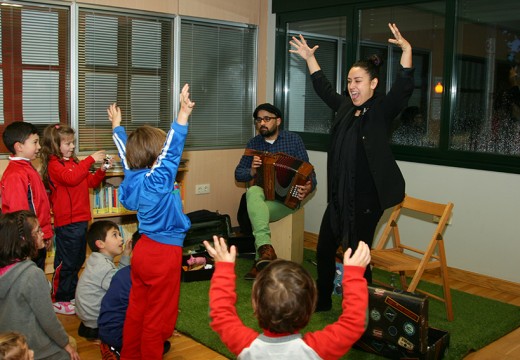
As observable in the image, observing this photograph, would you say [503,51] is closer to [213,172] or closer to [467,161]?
[467,161]

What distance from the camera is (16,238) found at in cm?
255

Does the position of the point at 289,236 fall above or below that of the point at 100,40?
below

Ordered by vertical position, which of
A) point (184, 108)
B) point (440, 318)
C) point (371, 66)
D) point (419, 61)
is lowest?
point (440, 318)

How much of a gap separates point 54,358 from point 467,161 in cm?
339

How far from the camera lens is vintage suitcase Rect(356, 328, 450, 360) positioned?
3.08 m

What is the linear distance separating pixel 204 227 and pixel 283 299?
348 cm

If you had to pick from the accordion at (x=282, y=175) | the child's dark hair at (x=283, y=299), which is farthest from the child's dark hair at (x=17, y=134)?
the child's dark hair at (x=283, y=299)

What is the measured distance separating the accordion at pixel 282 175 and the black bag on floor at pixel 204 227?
2.07 feet

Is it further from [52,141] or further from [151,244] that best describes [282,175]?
[151,244]

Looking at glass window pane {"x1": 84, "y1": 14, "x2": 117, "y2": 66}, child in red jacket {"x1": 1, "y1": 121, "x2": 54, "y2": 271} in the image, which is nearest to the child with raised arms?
child in red jacket {"x1": 1, "y1": 121, "x2": 54, "y2": 271}

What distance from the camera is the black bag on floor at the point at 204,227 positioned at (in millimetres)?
5012

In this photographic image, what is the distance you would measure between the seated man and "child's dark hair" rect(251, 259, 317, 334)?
2826mm

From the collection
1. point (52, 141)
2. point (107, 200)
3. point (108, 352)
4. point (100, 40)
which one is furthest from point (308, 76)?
point (108, 352)

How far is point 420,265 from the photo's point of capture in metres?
Result: 3.80
